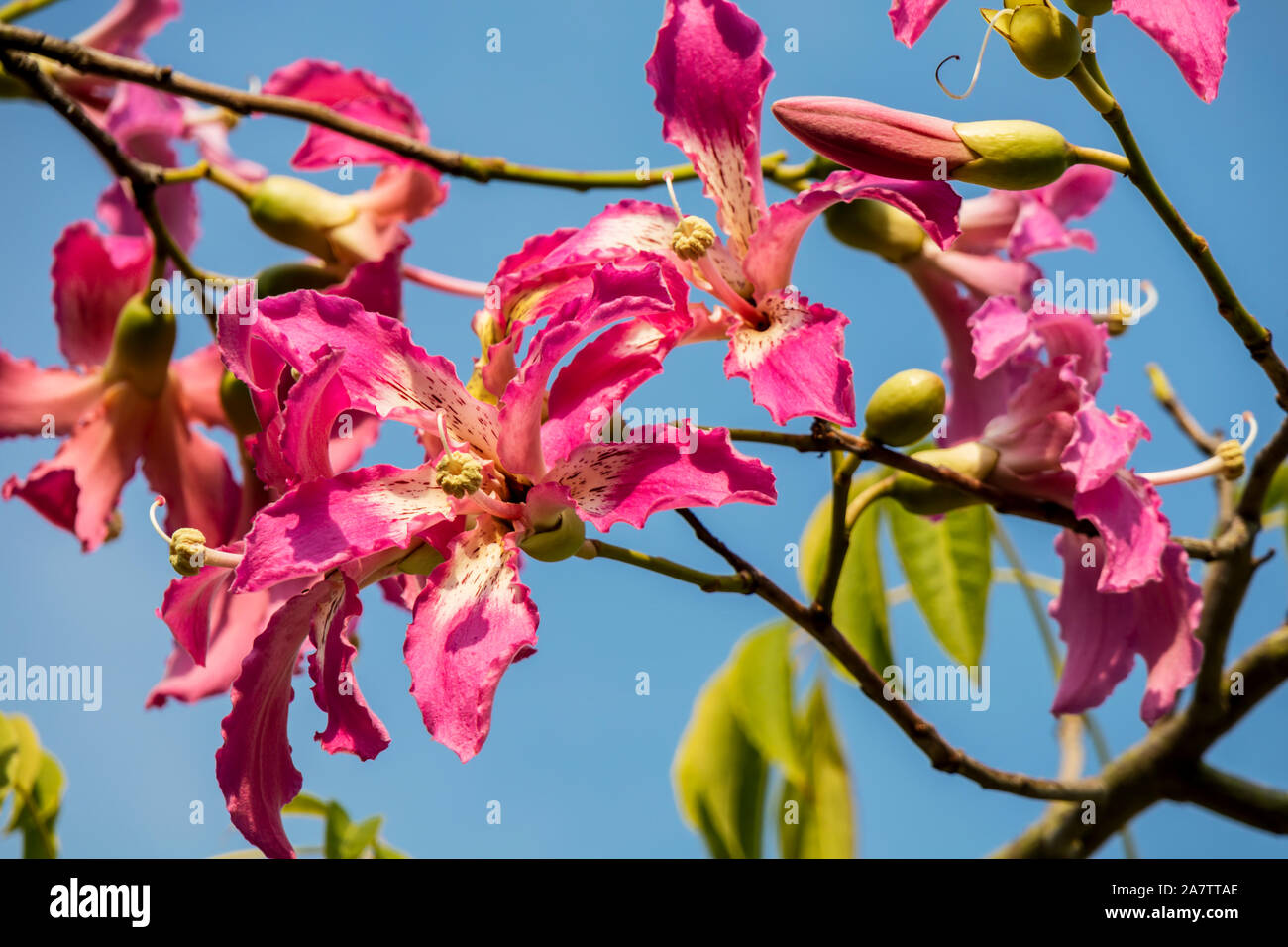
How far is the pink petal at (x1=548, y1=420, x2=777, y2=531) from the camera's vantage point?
85cm

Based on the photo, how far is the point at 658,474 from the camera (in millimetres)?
885

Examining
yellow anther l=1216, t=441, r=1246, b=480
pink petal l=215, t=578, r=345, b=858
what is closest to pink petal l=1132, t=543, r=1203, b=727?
yellow anther l=1216, t=441, r=1246, b=480

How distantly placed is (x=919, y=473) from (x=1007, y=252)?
0.44 m

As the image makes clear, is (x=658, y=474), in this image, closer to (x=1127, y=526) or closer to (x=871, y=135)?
(x=871, y=135)

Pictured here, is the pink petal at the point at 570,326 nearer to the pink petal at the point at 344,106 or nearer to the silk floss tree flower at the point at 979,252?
the silk floss tree flower at the point at 979,252

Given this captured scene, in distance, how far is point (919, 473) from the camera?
109cm

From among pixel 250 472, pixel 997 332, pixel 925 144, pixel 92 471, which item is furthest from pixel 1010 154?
pixel 92 471

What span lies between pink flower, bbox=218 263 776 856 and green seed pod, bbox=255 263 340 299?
14.0 inches

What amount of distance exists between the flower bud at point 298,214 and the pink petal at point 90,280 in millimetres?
193

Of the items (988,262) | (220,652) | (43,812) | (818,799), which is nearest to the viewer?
(220,652)

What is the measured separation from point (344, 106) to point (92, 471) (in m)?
0.54

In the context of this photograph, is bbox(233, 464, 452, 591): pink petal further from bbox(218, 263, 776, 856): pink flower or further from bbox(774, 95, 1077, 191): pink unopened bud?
bbox(774, 95, 1077, 191): pink unopened bud

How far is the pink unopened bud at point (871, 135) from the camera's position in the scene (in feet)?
3.00

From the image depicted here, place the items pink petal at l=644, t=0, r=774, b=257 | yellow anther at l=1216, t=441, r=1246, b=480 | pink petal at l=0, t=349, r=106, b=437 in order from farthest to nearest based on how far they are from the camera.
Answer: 1. pink petal at l=0, t=349, r=106, b=437
2. yellow anther at l=1216, t=441, r=1246, b=480
3. pink petal at l=644, t=0, r=774, b=257
